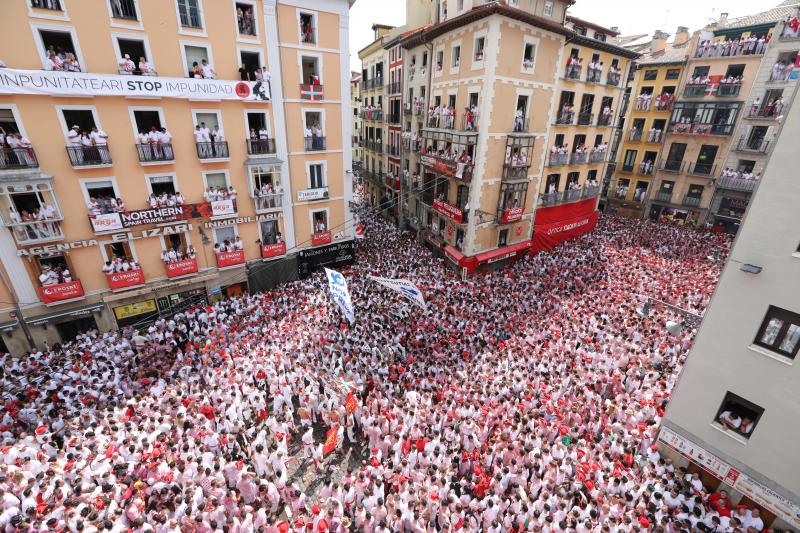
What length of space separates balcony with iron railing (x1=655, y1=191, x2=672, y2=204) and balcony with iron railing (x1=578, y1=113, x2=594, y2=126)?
12.9m

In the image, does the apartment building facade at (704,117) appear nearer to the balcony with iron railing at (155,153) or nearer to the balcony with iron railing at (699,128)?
the balcony with iron railing at (699,128)

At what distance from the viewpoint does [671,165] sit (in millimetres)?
32594

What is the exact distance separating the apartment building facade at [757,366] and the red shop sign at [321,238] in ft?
61.1

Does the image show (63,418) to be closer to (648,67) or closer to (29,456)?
(29,456)

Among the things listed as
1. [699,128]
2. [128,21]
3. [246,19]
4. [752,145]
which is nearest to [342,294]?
[246,19]

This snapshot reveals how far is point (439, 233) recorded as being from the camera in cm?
2727

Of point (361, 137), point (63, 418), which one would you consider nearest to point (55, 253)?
point (63, 418)

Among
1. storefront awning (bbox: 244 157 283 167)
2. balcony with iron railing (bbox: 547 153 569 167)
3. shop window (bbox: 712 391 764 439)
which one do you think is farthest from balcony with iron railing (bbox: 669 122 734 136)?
storefront awning (bbox: 244 157 283 167)

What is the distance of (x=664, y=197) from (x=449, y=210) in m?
23.2

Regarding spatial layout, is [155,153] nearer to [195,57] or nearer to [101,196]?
[101,196]

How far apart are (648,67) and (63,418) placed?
152 feet

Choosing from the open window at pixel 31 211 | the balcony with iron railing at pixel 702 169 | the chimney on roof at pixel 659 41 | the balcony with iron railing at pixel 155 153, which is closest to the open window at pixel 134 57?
the balcony with iron railing at pixel 155 153

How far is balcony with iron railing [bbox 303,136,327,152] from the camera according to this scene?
68.0 ft

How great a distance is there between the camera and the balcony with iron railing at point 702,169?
30.2 m
